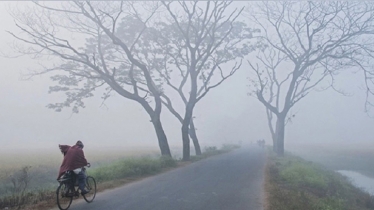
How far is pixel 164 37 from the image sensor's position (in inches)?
1161

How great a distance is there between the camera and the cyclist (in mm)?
9977

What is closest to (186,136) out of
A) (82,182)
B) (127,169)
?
(127,169)

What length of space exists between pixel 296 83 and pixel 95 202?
2780cm

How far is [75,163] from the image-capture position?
10078 mm

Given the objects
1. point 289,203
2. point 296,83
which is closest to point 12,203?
point 289,203

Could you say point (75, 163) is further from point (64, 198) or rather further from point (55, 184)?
point (55, 184)

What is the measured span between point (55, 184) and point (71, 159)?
7.65m

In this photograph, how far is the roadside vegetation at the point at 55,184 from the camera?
10.3 m


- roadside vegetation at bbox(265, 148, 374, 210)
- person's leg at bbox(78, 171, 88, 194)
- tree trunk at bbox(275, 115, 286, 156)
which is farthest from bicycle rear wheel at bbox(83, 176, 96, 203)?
tree trunk at bbox(275, 115, 286, 156)

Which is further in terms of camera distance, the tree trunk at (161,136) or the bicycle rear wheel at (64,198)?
the tree trunk at (161,136)

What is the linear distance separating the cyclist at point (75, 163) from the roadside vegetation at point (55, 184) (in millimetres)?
1026

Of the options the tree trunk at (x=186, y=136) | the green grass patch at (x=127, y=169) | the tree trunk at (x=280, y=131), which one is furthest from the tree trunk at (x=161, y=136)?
the tree trunk at (x=280, y=131)

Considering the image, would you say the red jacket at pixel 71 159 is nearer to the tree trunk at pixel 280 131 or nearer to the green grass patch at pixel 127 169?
the green grass patch at pixel 127 169

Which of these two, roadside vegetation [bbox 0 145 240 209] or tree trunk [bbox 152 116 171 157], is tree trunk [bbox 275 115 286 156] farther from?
roadside vegetation [bbox 0 145 240 209]
